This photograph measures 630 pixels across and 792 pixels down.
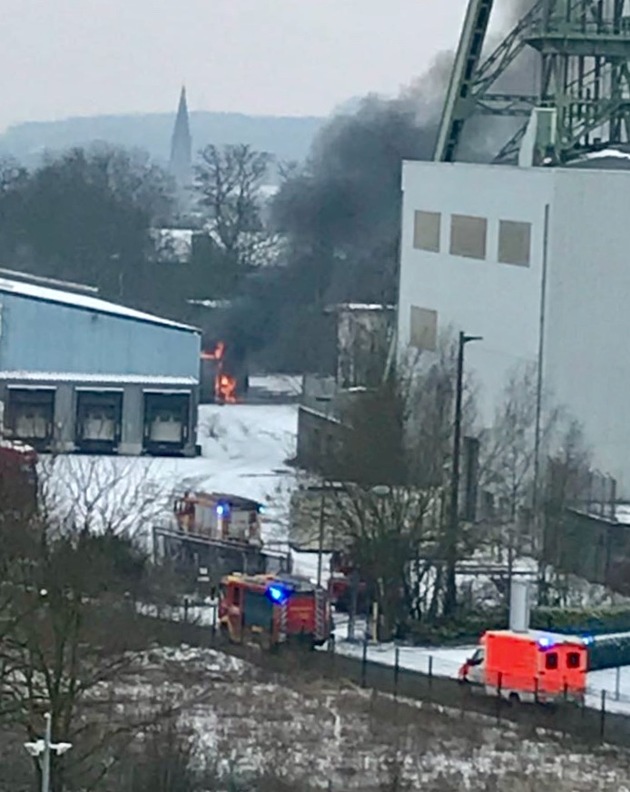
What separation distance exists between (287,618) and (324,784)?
166 inches

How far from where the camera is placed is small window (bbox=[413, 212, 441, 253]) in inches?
1038

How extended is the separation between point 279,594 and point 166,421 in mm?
12893

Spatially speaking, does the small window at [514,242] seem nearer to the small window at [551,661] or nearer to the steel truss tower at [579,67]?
the steel truss tower at [579,67]

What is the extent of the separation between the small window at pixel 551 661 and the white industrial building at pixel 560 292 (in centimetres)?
693

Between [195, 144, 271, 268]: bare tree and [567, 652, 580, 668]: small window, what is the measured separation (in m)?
34.0

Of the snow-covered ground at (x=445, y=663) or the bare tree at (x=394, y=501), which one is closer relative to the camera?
the snow-covered ground at (x=445, y=663)

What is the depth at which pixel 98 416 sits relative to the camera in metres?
30.6

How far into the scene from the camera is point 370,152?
6556 cm

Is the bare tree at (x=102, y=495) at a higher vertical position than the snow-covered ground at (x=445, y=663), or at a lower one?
higher

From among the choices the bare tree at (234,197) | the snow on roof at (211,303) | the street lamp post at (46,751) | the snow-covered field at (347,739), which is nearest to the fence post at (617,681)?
the snow-covered field at (347,739)

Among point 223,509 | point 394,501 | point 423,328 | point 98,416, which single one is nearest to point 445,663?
point 394,501

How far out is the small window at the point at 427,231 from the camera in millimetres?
Answer: 26375

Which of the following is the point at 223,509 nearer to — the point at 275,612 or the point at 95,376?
the point at 275,612

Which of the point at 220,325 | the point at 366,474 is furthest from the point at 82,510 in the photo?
the point at 220,325
